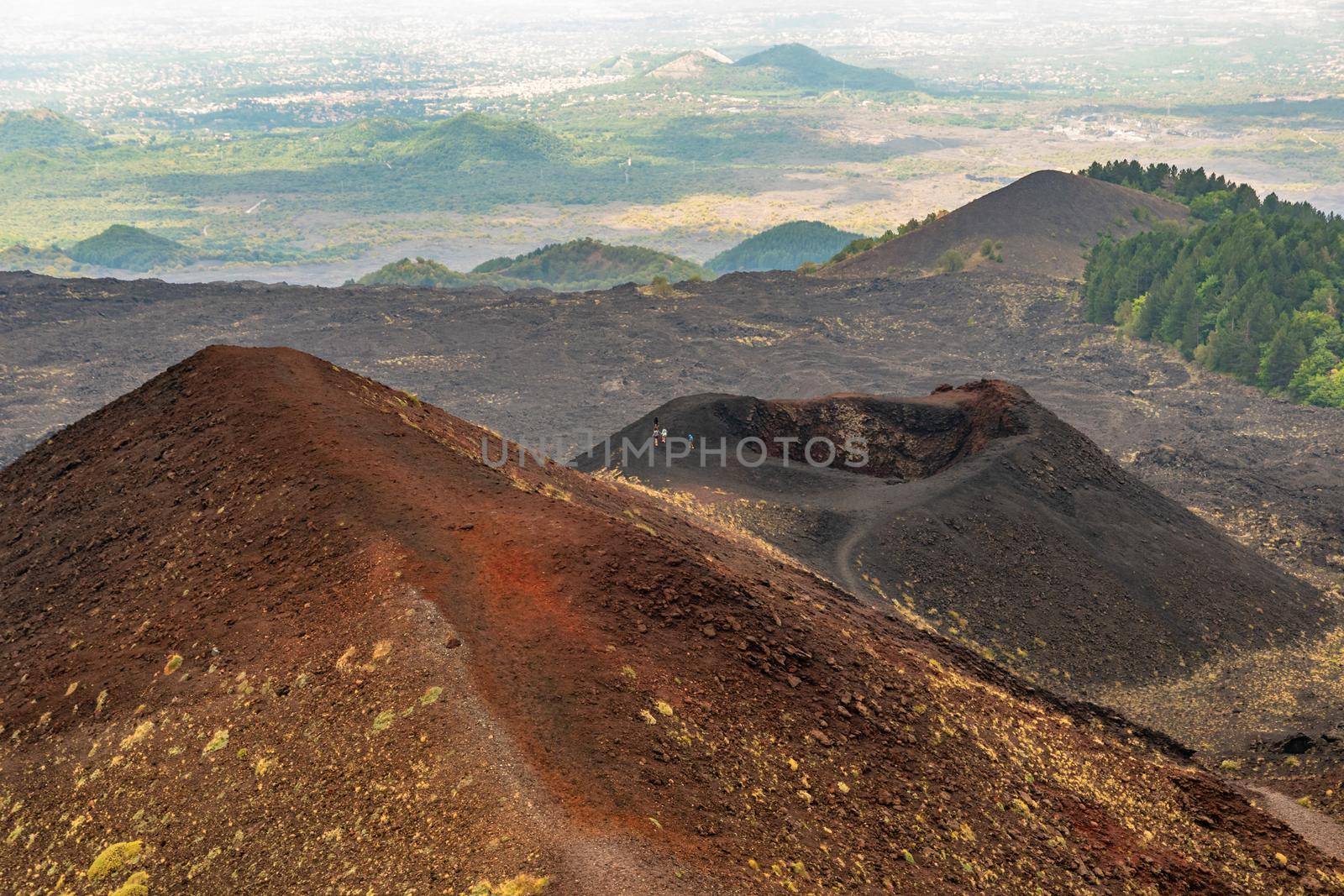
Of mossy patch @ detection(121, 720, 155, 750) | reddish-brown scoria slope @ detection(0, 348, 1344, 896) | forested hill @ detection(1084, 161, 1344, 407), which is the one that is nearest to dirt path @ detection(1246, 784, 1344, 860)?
reddish-brown scoria slope @ detection(0, 348, 1344, 896)

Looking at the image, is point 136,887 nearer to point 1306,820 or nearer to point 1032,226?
point 1306,820

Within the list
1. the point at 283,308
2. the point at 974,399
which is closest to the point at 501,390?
the point at 283,308

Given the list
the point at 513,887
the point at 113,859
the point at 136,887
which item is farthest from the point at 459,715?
the point at 113,859

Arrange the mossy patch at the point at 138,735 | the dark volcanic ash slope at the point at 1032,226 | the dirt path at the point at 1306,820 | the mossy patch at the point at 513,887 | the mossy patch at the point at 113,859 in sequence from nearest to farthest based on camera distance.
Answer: the mossy patch at the point at 513,887, the mossy patch at the point at 113,859, the mossy patch at the point at 138,735, the dirt path at the point at 1306,820, the dark volcanic ash slope at the point at 1032,226

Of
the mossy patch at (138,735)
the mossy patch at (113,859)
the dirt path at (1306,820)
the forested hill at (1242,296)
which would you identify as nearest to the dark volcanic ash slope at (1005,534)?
the dirt path at (1306,820)

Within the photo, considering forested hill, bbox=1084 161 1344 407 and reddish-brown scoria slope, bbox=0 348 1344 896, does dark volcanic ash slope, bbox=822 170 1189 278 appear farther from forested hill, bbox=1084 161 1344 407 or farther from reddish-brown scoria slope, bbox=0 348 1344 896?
reddish-brown scoria slope, bbox=0 348 1344 896

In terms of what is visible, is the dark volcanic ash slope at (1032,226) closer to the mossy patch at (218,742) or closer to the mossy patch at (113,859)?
the mossy patch at (218,742)
